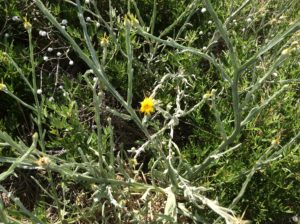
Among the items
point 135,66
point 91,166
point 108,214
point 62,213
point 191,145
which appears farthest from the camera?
point 135,66

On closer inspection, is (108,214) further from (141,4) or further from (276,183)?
(141,4)

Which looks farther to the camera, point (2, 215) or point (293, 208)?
point (293, 208)

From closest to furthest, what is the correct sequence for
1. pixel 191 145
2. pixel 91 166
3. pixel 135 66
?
pixel 91 166 → pixel 191 145 → pixel 135 66

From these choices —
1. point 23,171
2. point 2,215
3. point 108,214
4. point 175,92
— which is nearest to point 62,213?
point 108,214

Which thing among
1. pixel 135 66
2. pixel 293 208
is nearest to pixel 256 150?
pixel 293 208

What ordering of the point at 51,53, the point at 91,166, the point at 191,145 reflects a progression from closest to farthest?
the point at 91,166 → the point at 191,145 → the point at 51,53

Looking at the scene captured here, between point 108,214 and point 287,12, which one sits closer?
point 108,214

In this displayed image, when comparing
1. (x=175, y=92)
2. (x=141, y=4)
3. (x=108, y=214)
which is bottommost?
(x=108, y=214)

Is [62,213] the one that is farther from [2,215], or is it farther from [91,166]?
[2,215]

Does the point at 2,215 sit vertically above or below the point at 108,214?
above
